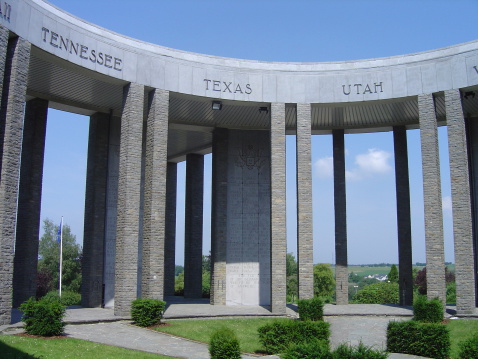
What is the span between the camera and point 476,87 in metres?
21.3

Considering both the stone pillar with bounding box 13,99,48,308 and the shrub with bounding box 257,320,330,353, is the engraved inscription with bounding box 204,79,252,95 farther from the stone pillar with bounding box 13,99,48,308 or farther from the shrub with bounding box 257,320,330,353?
the shrub with bounding box 257,320,330,353

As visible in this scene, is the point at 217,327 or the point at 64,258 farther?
the point at 64,258

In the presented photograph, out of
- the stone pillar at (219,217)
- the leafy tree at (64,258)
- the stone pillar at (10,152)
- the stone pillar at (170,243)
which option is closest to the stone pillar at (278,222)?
the stone pillar at (219,217)

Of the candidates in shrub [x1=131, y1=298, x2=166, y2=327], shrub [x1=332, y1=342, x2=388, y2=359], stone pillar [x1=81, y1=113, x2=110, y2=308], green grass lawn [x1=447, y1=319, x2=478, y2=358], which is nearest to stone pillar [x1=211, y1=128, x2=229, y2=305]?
stone pillar [x1=81, y1=113, x2=110, y2=308]

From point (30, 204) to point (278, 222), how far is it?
10147mm

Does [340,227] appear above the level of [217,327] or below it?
above

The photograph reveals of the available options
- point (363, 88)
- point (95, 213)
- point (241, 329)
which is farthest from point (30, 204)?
point (363, 88)

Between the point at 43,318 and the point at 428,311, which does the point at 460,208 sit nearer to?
the point at 428,311

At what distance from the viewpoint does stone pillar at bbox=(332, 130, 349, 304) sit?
25766 mm

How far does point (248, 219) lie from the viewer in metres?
26.6

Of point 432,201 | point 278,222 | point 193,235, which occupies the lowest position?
point 193,235

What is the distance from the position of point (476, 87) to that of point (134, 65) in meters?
13.4

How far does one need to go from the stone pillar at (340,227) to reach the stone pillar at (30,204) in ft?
44.7

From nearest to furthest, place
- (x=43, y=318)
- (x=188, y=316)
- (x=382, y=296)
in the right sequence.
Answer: (x=43, y=318) → (x=188, y=316) → (x=382, y=296)
